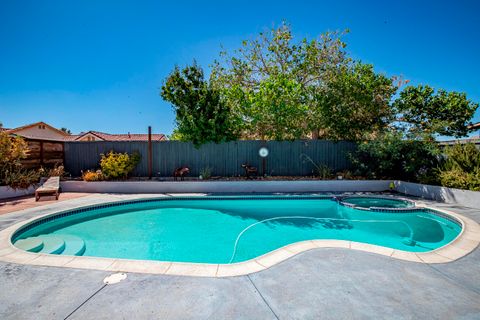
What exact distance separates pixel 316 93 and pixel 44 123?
29.8 m

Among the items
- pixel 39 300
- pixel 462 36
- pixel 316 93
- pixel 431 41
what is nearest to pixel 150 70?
pixel 316 93

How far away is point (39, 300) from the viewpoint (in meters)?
2.42

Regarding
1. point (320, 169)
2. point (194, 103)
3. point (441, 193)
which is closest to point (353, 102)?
point (320, 169)

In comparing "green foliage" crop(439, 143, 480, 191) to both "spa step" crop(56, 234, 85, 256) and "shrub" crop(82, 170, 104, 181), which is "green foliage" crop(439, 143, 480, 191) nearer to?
"spa step" crop(56, 234, 85, 256)

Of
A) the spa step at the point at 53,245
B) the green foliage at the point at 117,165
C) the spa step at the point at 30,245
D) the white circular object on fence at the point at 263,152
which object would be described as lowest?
the spa step at the point at 53,245

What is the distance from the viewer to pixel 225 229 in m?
6.08

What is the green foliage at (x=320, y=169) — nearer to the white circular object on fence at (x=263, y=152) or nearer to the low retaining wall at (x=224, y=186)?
the low retaining wall at (x=224, y=186)

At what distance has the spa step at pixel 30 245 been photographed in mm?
4148

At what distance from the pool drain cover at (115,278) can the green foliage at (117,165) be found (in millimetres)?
7886

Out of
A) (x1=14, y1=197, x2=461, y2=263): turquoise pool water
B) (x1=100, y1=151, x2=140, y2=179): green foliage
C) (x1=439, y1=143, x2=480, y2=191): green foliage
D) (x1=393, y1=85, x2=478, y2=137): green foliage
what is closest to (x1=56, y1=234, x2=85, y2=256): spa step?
(x1=14, y1=197, x2=461, y2=263): turquoise pool water

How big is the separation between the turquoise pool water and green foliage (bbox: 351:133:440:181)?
10.0ft

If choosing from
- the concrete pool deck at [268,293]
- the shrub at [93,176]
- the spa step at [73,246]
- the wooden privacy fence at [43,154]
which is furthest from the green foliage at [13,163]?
the concrete pool deck at [268,293]

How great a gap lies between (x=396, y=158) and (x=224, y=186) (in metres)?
7.16

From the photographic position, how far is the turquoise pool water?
15.8 ft
